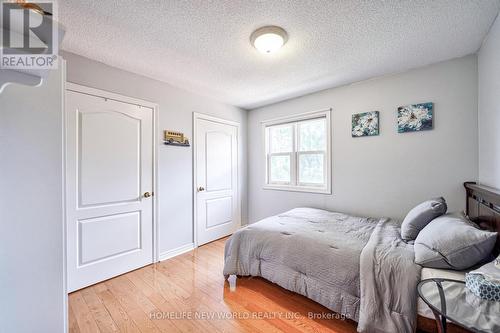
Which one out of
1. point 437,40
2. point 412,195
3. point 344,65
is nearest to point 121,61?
point 344,65

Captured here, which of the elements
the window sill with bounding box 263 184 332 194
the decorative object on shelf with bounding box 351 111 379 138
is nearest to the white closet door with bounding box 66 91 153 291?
the window sill with bounding box 263 184 332 194

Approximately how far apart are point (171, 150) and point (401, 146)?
301 cm

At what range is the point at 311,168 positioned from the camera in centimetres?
338

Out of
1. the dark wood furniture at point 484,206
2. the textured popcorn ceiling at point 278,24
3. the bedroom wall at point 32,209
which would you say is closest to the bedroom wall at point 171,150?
the textured popcorn ceiling at point 278,24

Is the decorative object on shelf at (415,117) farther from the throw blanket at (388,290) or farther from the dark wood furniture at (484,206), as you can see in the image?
the throw blanket at (388,290)

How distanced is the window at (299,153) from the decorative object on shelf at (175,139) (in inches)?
60.7

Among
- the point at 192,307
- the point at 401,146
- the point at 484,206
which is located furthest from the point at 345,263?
the point at 401,146

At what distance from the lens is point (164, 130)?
2.83 metres

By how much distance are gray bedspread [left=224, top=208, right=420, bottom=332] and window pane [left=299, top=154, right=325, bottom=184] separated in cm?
87

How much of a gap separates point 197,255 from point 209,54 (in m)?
2.60

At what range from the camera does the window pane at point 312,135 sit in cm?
324

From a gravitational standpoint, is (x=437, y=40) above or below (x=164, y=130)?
above

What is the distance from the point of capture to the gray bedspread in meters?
1.42

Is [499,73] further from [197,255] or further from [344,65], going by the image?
[197,255]
